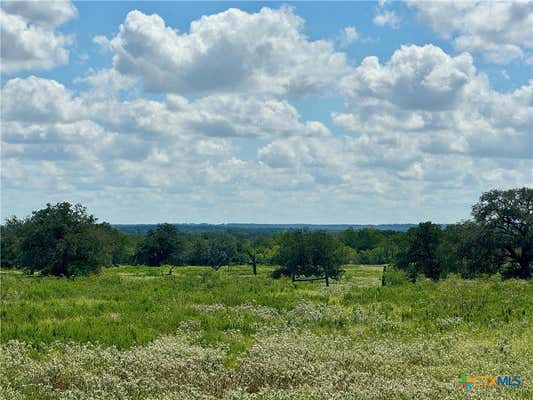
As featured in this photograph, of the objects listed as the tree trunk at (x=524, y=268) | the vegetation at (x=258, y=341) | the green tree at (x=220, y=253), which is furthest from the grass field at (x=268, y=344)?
the green tree at (x=220, y=253)

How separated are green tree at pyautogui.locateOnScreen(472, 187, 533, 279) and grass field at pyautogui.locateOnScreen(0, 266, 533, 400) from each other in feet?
68.9

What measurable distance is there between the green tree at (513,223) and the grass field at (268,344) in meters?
21.0

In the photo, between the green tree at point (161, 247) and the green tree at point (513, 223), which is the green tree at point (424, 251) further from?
the green tree at point (161, 247)

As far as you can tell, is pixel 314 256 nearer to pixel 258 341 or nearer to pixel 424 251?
pixel 424 251

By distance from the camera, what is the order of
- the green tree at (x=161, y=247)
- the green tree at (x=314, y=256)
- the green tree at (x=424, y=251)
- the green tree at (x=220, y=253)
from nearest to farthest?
the green tree at (x=424, y=251), the green tree at (x=314, y=256), the green tree at (x=161, y=247), the green tree at (x=220, y=253)

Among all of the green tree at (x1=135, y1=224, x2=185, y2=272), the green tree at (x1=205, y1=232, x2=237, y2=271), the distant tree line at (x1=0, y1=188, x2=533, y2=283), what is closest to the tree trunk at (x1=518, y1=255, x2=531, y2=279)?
the distant tree line at (x1=0, y1=188, x2=533, y2=283)

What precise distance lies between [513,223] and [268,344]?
1524 inches

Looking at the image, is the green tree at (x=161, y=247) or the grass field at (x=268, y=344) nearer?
the grass field at (x=268, y=344)

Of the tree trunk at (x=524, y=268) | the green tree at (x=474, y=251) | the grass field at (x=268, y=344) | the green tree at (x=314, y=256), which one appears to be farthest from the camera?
the green tree at (x=314, y=256)

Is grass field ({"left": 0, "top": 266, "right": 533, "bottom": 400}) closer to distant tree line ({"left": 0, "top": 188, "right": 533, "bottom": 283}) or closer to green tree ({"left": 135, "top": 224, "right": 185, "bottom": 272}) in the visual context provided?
distant tree line ({"left": 0, "top": 188, "right": 533, "bottom": 283})

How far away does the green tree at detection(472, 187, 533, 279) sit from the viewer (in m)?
47.8

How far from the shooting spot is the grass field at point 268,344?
512 inches

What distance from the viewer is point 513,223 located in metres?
48.4

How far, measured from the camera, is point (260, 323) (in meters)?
20.8
